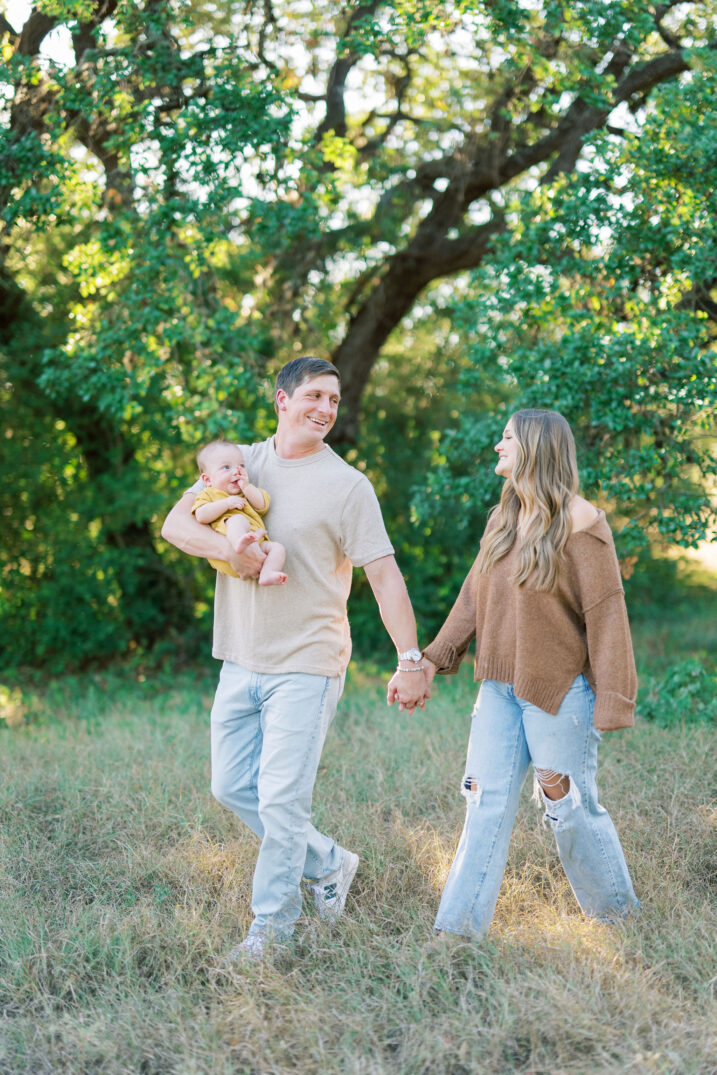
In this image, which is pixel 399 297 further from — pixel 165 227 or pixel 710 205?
pixel 710 205

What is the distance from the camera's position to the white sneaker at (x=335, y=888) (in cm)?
371

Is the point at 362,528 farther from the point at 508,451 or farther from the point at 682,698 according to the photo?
the point at 682,698

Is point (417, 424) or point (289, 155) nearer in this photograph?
point (289, 155)

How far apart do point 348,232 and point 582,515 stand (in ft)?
22.8

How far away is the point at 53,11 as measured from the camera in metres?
6.48

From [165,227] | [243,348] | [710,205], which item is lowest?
[243,348]

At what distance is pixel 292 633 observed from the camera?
11.4 ft

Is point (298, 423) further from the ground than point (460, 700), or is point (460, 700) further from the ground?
point (298, 423)

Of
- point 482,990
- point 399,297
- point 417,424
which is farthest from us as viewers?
point 417,424

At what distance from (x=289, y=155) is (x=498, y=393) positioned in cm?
435

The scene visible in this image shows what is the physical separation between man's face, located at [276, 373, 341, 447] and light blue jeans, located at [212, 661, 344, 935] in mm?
854

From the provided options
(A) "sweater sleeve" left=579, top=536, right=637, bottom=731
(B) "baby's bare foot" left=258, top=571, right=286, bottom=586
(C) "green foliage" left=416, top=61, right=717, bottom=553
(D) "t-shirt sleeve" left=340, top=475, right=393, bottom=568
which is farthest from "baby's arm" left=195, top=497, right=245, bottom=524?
(C) "green foliage" left=416, top=61, right=717, bottom=553

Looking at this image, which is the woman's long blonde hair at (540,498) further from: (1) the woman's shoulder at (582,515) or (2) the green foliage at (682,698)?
(2) the green foliage at (682,698)

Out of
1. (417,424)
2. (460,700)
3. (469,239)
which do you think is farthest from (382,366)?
(460,700)
